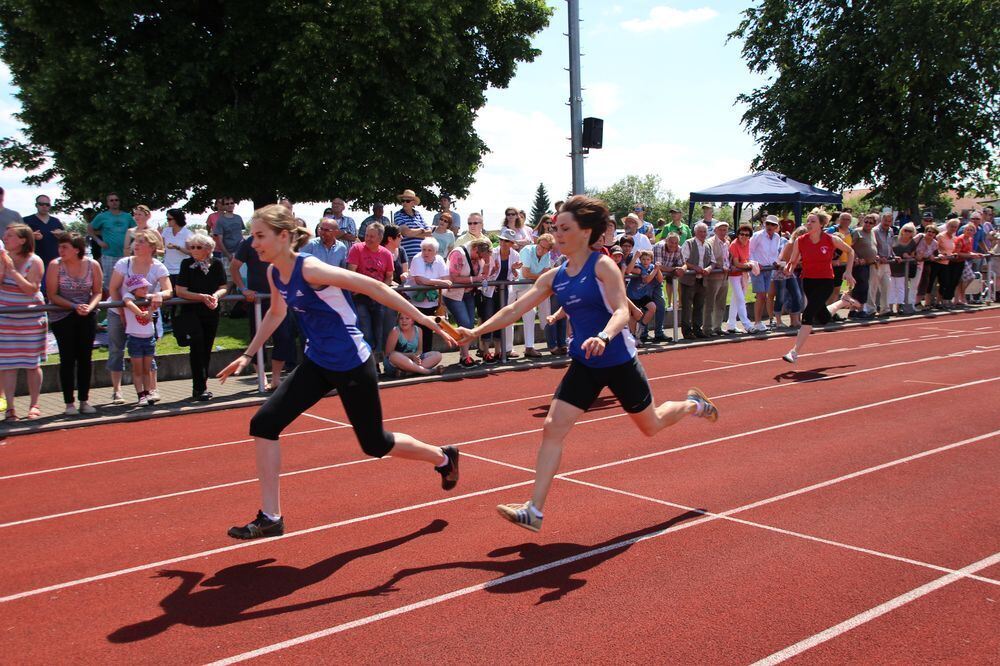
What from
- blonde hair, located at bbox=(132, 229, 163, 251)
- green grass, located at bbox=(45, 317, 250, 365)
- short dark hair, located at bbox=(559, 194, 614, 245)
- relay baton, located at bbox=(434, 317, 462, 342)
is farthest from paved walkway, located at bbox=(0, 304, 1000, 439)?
short dark hair, located at bbox=(559, 194, 614, 245)

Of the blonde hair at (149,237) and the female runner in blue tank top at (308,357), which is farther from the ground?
the blonde hair at (149,237)

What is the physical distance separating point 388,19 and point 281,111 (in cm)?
366

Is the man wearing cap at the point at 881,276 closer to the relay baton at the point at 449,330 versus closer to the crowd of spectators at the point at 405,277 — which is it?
the crowd of spectators at the point at 405,277

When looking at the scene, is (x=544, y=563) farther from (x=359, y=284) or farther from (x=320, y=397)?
(x=359, y=284)

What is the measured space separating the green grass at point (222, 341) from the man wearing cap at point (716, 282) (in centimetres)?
880

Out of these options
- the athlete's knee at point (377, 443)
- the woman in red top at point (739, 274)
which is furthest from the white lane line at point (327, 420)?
the woman in red top at point (739, 274)

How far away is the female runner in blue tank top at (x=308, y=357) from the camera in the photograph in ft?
18.1

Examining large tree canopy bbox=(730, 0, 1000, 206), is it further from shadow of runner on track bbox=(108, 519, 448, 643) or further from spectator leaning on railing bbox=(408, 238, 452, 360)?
shadow of runner on track bbox=(108, 519, 448, 643)

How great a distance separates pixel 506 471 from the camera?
24.8 ft

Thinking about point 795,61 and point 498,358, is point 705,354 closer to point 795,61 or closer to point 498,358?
point 498,358

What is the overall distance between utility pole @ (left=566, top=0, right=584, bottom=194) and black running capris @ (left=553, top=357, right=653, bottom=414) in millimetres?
12512

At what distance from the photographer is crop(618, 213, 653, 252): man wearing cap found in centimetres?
1620

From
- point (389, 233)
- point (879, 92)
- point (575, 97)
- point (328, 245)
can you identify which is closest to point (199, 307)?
point (328, 245)

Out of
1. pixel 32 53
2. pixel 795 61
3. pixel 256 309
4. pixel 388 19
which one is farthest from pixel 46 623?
pixel 795 61
